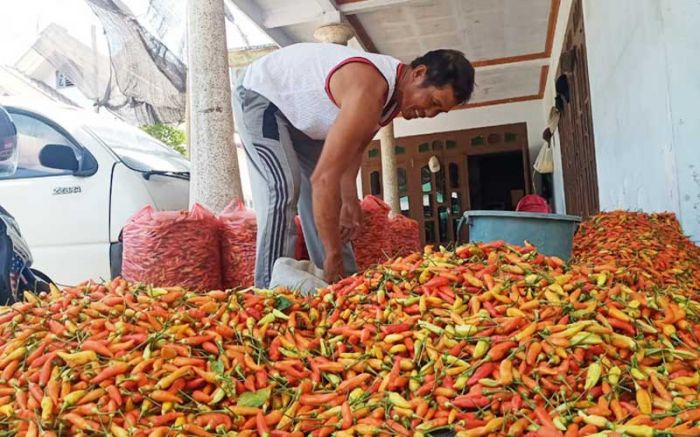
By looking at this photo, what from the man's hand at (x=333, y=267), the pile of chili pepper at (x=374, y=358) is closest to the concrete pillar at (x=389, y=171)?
the man's hand at (x=333, y=267)

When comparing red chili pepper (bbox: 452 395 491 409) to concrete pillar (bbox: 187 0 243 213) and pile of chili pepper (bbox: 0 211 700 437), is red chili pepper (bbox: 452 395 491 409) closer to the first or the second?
pile of chili pepper (bbox: 0 211 700 437)

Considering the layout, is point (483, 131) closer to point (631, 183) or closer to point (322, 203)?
point (631, 183)

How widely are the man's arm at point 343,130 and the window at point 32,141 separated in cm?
280

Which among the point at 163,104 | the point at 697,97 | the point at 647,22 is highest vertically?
the point at 163,104

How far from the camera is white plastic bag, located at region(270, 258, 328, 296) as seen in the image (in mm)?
2293

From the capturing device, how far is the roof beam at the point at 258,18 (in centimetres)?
727

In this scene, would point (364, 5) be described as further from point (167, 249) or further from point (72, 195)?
point (167, 249)

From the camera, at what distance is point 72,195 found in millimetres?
4227

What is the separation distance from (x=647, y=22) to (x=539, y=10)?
459 centimetres

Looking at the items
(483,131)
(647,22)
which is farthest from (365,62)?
(483,131)

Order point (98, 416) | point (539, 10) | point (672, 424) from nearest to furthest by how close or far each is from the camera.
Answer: point (672, 424) → point (98, 416) → point (539, 10)

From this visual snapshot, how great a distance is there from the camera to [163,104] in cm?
784

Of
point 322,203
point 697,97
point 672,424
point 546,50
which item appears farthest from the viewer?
point 546,50

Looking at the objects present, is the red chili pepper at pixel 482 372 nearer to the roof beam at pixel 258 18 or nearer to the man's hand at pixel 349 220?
the man's hand at pixel 349 220
